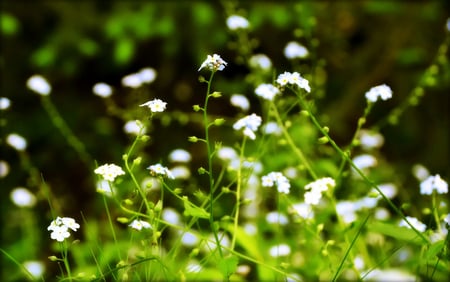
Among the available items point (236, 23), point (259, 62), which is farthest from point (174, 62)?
point (236, 23)

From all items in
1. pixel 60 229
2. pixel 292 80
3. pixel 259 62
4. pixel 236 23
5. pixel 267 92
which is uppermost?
pixel 259 62

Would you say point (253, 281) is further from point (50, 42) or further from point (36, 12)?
point (36, 12)

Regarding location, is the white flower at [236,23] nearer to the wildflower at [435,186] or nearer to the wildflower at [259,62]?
the wildflower at [259,62]

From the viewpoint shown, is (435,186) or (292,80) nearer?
(292,80)

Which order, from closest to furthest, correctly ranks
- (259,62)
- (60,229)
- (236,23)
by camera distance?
(60,229) < (236,23) < (259,62)

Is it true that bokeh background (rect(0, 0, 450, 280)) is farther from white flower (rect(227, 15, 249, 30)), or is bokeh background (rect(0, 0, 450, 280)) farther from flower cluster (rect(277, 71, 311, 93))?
flower cluster (rect(277, 71, 311, 93))

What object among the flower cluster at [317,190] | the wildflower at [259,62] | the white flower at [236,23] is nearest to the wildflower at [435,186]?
the flower cluster at [317,190]

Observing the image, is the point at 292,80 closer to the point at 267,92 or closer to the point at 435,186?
the point at 267,92

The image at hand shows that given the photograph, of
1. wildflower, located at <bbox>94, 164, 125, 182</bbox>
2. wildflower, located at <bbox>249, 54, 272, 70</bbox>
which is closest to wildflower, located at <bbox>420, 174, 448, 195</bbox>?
wildflower, located at <bbox>94, 164, 125, 182</bbox>

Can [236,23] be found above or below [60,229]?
above

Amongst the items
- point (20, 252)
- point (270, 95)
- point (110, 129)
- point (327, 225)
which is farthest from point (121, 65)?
point (270, 95)
